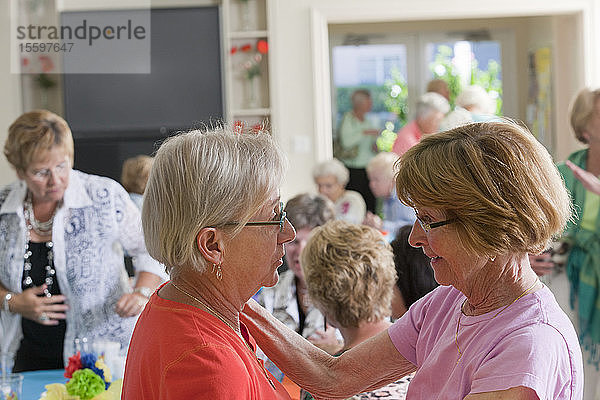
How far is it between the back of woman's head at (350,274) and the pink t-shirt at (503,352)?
508mm

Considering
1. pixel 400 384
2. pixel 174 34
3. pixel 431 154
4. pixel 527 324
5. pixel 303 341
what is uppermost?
pixel 174 34

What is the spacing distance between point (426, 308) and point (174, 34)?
4.82 meters

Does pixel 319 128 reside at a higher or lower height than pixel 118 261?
higher

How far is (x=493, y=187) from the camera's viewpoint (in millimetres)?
1188

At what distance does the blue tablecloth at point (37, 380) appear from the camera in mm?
2438

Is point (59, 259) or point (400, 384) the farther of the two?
point (59, 259)

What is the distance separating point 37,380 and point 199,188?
1665 mm

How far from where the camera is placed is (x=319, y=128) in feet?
20.8

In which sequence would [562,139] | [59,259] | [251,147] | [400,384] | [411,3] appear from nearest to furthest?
1. [251,147]
2. [400,384]
3. [59,259]
4. [411,3]
5. [562,139]

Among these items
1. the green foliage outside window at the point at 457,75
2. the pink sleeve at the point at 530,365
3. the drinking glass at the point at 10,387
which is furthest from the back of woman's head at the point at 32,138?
the green foliage outside window at the point at 457,75

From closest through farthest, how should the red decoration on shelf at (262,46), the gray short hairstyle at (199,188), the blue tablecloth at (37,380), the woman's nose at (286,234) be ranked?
the gray short hairstyle at (199,188) → the woman's nose at (286,234) → the blue tablecloth at (37,380) → the red decoration on shelf at (262,46)

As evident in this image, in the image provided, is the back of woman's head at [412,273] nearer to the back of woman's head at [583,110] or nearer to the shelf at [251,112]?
the back of woman's head at [583,110]

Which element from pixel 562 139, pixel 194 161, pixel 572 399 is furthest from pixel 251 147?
pixel 562 139

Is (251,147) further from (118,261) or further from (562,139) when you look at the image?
(562,139)
